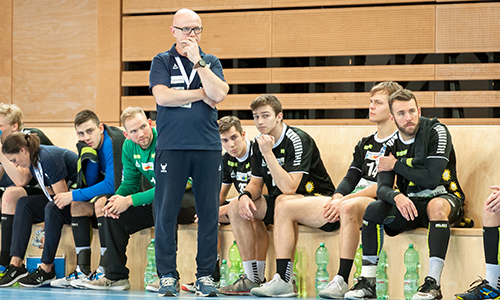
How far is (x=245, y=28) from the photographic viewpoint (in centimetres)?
616

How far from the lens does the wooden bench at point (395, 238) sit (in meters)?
3.56

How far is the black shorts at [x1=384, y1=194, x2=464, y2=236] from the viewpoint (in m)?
3.53

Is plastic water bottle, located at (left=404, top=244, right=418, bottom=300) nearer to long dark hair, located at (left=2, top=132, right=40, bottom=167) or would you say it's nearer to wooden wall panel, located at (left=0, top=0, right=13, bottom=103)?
long dark hair, located at (left=2, top=132, right=40, bottom=167)

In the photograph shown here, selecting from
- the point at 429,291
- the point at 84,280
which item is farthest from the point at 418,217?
the point at 84,280

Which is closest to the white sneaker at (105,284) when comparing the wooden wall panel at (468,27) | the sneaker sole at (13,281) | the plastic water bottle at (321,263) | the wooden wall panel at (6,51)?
the sneaker sole at (13,281)

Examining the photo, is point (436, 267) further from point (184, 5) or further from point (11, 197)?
point (184, 5)

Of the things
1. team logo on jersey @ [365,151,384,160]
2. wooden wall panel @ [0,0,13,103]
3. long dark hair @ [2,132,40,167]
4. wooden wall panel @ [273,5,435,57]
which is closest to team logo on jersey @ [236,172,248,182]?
team logo on jersey @ [365,151,384,160]

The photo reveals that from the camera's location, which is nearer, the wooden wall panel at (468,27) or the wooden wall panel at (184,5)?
the wooden wall panel at (468,27)

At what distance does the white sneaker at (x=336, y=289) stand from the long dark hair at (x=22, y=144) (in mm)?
2221

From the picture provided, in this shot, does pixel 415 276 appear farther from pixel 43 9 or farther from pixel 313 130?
pixel 43 9

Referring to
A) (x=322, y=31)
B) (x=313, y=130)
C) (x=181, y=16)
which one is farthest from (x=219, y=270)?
(x=322, y=31)

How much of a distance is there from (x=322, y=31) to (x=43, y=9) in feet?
9.86

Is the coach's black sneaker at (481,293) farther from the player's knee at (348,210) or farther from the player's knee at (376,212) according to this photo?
the player's knee at (348,210)

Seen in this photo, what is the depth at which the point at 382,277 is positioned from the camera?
3.71 meters
